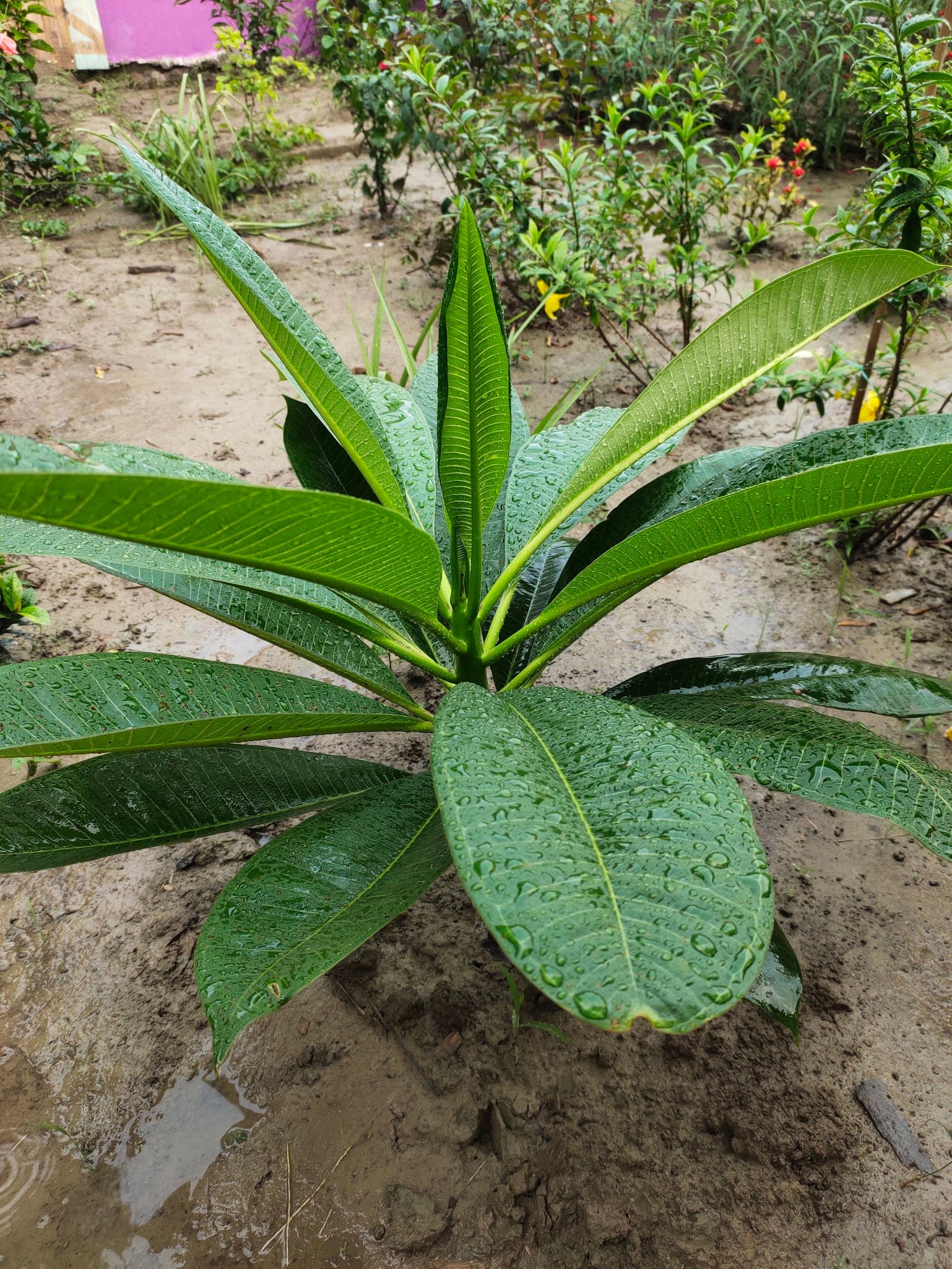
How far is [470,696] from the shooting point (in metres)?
0.92

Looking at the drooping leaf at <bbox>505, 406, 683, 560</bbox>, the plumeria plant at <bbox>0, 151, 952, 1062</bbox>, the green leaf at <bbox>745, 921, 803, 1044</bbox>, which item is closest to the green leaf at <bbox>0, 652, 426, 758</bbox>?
the plumeria plant at <bbox>0, 151, 952, 1062</bbox>

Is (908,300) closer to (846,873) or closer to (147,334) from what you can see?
(846,873)

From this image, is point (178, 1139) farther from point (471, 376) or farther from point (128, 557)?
point (471, 376)

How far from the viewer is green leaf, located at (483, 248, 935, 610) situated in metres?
0.92

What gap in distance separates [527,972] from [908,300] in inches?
70.2

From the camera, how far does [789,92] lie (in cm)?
498

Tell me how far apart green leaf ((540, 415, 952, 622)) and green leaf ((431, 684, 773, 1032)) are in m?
0.21

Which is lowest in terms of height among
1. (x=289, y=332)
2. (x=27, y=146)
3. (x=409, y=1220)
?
(x=409, y=1220)

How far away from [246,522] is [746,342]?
0.68 metres

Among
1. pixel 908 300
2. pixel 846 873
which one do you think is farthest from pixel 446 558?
pixel 908 300

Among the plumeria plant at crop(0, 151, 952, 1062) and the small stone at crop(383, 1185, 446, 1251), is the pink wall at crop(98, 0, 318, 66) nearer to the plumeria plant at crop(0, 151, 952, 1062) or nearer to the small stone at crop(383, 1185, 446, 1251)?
the plumeria plant at crop(0, 151, 952, 1062)

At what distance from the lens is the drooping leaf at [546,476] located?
1332 mm

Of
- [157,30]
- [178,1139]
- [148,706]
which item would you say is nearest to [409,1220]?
[178,1139]

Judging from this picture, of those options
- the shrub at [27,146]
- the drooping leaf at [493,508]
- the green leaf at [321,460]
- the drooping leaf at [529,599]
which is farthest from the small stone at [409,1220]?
the shrub at [27,146]
